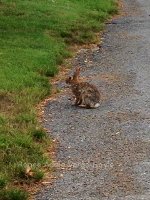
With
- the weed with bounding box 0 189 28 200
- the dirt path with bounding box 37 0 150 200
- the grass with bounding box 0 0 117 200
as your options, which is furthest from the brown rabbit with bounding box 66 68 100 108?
the weed with bounding box 0 189 28 200

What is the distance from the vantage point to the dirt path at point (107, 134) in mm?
7586

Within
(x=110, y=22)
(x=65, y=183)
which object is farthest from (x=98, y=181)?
(x=110, y=22)

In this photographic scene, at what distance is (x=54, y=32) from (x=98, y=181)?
10114 mm

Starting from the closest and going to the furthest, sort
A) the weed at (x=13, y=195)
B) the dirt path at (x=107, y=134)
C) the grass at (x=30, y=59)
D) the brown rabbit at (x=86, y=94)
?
1. the weed at (x=13, y=195)
2. the dirt path at (x=107, y=134)
3. the grass at (x=30, y=59)
4. the brown rabbit at (x=86, y=94)

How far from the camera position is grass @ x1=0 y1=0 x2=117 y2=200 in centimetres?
841

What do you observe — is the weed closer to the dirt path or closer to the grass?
the grass

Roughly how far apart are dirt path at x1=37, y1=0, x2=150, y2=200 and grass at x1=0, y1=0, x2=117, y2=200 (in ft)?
1.14

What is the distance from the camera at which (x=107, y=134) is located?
966 cm

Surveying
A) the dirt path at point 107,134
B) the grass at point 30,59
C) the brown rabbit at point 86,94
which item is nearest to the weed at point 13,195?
the grass at point 30,59

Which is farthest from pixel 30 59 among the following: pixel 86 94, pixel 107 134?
pixel 107 134

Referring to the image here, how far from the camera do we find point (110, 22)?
69.8 ft

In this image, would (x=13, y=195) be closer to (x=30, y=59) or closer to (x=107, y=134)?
(x=107, y=134)

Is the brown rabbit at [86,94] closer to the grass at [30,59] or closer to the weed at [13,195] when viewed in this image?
the grass at [30,59]

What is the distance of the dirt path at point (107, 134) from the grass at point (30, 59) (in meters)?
0.35
